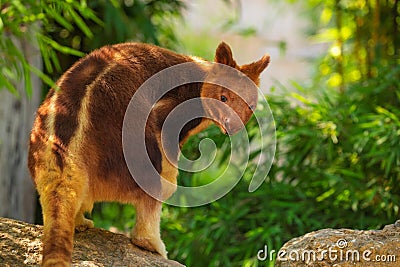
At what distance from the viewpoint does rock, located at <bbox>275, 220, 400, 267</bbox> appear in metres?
1.90

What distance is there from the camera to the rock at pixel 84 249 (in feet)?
6.29

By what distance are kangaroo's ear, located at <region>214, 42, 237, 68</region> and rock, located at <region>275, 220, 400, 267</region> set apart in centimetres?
50

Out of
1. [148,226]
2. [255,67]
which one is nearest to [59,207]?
[148,226]

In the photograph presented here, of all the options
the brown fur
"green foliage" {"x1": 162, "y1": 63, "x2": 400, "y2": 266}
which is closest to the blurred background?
"green foliage" {"x1": 162, "y1": 63, "x2": 400, "y2": 266}

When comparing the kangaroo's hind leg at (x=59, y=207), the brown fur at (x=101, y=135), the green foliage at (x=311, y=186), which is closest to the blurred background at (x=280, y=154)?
the green foliage at (x=311, y=186)

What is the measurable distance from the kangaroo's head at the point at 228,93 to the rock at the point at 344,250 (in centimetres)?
34

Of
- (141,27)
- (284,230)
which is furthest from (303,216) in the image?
(141,27)

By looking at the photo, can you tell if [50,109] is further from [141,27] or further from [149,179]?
[141,27]

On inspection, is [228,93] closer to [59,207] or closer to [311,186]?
[59,207]

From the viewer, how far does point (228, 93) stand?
201 cm

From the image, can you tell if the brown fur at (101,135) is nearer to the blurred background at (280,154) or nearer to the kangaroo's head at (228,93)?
the kangaroo's head at (228,93)

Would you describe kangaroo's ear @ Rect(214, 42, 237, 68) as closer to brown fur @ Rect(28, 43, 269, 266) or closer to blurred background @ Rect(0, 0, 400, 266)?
brown fur @ Rect(28, 43, 269, 266)

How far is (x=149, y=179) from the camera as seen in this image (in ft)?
6.31

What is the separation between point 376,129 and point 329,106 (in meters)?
0.31
